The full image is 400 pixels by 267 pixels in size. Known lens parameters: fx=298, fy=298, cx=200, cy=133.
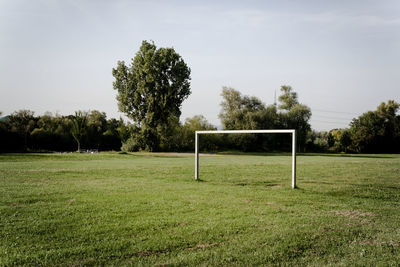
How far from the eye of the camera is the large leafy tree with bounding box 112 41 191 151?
47.6 m

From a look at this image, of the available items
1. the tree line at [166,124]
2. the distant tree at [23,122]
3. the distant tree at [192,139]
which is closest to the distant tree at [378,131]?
the tree line at [166,124]

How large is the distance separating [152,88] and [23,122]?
2519cm

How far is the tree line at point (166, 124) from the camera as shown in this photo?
4797 cm

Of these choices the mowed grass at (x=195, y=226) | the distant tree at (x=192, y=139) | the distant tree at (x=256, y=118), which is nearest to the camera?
the mowed grass at (x=195, y=226)

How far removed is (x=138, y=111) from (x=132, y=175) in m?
33.6

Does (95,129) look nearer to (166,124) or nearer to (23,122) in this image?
(23,122)

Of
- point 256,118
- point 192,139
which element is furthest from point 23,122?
point 256,118

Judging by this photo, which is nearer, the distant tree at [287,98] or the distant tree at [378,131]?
the distant tree at [378,131]

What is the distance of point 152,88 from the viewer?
158 feet

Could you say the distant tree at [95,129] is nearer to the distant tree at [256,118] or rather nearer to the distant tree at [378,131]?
the distant tree at [256,118]

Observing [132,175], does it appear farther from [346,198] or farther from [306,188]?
[346,198]

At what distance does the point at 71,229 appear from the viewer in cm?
638

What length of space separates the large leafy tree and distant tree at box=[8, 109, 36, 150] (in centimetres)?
1707

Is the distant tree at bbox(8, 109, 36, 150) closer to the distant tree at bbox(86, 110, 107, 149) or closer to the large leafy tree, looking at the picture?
the distant tree at bbox(86, 110, 107, 149)
